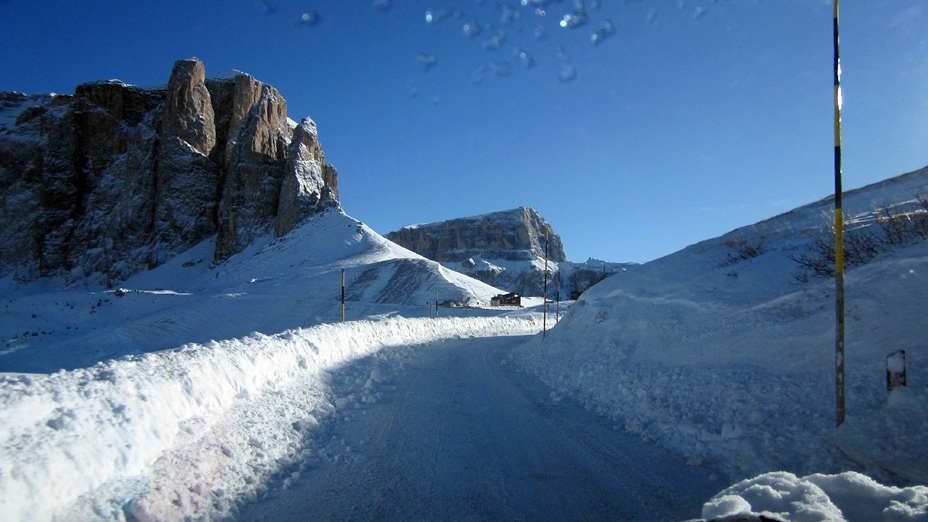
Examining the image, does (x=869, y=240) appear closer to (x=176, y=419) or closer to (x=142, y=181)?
(x=176, y=419)

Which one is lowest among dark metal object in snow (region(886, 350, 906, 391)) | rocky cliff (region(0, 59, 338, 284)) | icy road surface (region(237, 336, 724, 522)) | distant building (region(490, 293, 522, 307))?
icy road surface (region(237, 336, 724, 522))

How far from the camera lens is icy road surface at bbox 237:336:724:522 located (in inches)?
157

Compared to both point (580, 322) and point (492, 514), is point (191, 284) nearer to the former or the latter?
point (580, 322)

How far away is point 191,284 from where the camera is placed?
71.5 metres

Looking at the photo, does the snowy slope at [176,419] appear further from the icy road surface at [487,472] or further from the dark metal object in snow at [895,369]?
the dark metal object in snow at [895,369]

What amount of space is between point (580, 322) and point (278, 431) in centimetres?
1009

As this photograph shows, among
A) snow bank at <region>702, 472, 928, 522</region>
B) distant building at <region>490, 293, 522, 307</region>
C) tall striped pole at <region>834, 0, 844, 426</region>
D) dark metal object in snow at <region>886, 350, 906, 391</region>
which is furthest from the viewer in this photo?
distant building at <region>490, 293, 522, 307</region>

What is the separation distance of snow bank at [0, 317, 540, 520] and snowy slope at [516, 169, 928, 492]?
4.93 m

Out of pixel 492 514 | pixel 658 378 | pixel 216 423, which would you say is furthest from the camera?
pixel 658 378

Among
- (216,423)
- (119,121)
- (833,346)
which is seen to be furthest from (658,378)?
(119,121)

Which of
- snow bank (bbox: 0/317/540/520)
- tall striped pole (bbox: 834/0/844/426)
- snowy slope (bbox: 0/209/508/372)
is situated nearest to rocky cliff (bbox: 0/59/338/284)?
snowy slope (bbox: 0/209/508/372)

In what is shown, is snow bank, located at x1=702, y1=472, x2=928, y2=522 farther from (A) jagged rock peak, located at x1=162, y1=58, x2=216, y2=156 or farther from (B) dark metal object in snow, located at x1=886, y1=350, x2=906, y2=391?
(A) jagged rock peak, located at x1=162, y1=58, x2=216, y2=156

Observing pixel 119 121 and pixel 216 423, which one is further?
pixel 119 121

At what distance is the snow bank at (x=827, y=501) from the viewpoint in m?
2.51
